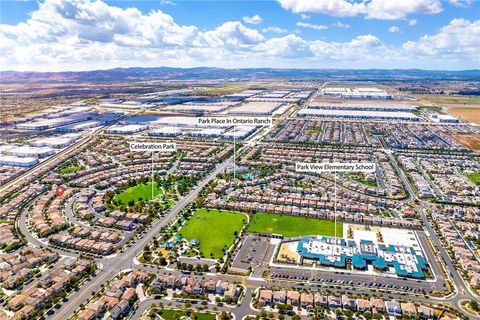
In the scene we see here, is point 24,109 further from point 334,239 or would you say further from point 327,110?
point 334,239

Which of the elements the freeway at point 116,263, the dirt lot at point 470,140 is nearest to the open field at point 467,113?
the dirt lot at point 470,140

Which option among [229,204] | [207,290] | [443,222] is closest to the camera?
[207,290]

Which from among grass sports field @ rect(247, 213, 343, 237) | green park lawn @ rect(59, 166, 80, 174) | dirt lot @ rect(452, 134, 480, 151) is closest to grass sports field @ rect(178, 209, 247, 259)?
grass sports field @ rect(247, 213, 343, 237)

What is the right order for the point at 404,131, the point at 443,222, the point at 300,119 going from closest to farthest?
the point at 443,222, the point at 404,131, the point at 300,119

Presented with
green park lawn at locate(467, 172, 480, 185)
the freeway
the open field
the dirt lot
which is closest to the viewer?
the freeway

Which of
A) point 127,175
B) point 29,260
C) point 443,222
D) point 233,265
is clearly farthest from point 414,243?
point 127,175

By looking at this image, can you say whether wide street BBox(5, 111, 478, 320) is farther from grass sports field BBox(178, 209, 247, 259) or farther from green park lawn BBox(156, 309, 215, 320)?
grass sports field BBox(178, 209, 247, 259)
